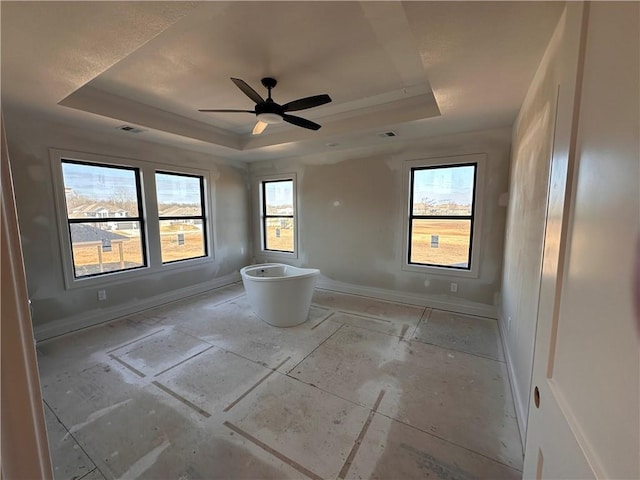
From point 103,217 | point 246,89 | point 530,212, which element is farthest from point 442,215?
point 103,217

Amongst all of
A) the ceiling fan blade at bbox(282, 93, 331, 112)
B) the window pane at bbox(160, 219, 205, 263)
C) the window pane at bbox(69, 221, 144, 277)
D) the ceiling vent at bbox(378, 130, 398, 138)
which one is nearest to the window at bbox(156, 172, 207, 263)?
the window pane at bbox(160, 219, 205, 263)

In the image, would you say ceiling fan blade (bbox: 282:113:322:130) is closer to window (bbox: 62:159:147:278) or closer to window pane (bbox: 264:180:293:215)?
window pane (bbox: 264:180:293:215)

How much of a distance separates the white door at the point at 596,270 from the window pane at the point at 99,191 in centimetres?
442

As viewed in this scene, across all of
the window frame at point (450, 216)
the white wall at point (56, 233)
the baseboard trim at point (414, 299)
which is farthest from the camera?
the baseboard trim at point (414, 299)

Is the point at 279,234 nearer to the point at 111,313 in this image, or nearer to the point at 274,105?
the point at 111,313

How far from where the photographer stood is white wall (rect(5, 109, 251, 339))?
281 centimetres

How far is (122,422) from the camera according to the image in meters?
1.82

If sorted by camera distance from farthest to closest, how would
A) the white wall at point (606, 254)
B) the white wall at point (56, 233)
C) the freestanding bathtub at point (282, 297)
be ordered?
the freestanding bathtub at point (282, 297) → the white wall at point (56, 233) → the white wall at point (606, 254)

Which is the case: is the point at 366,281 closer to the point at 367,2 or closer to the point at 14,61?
the point at 367,2

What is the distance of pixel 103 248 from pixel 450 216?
474cm

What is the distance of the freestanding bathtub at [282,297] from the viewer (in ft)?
10.4

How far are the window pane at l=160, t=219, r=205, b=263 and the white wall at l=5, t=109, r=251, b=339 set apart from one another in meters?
0.26

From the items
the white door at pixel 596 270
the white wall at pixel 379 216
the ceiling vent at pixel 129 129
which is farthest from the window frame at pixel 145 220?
the white door at pixel 596 270

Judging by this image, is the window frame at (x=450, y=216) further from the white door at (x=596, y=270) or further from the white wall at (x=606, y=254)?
the white wall at (x=606, y=254)
